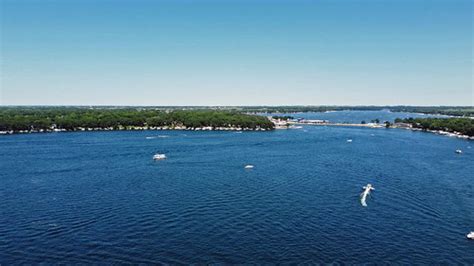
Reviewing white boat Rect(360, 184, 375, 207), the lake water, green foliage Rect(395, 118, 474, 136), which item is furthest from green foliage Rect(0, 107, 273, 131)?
white boat Rect(360, 184, 375, 207)

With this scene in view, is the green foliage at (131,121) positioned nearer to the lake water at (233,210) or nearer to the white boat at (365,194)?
the lake water at (233,210)

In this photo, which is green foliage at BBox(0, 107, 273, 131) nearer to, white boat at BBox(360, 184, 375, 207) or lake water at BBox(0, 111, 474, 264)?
lake water at BBox(0, 111, 474, 264)

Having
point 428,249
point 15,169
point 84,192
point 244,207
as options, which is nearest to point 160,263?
point 244,207

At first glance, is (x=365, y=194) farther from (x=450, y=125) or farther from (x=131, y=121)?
(x=131, y=121)

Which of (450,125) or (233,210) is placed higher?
(450,125)

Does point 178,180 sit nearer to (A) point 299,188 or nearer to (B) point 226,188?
(B) point 226,188

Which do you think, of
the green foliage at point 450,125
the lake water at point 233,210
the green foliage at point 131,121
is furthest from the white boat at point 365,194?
the green foliage at point 131,121

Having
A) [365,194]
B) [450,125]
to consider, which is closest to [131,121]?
[450,125]

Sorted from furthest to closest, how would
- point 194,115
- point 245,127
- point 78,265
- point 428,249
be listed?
point 194,115 < point 245,127 < point 428,249 < point 78,265
